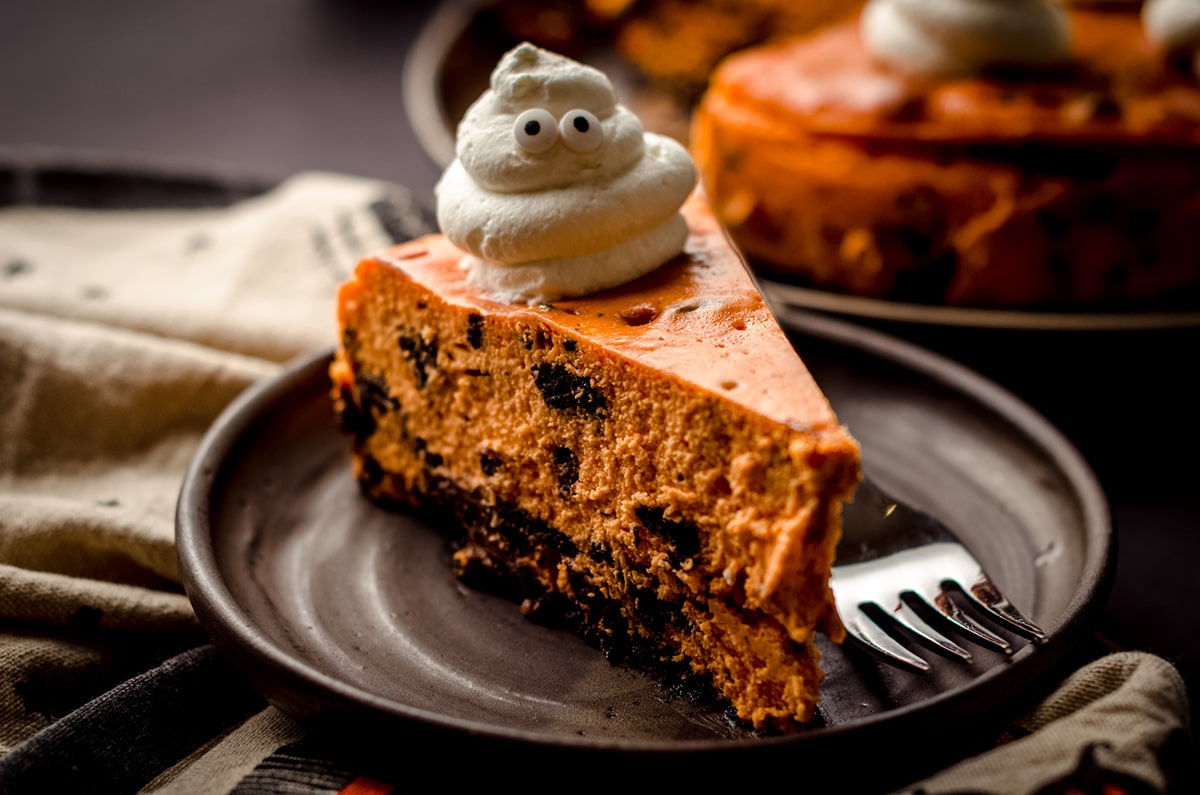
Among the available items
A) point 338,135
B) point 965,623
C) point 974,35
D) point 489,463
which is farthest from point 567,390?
point 338,135

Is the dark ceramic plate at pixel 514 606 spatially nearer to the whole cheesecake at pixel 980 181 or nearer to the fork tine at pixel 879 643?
the fork tine at pixel 879 643

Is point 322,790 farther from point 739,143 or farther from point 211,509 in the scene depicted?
point 739,143

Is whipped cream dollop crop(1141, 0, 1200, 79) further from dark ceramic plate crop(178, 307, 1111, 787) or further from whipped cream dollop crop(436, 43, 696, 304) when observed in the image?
whipped cream dollop crop(436, 43, 696, 304)

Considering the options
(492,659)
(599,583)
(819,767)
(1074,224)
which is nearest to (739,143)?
(1074,224)

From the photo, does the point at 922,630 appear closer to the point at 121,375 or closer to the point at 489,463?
the point at 489,463

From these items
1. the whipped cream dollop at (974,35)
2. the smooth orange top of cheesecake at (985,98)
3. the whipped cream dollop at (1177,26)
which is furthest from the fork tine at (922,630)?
the whipped cream dollop at (1177,26)
